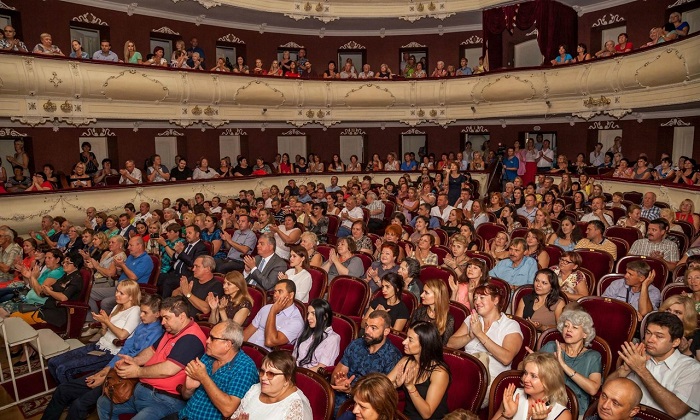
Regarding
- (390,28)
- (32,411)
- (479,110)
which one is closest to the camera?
(32,411)

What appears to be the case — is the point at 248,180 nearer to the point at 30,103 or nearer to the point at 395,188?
the point at 395,188

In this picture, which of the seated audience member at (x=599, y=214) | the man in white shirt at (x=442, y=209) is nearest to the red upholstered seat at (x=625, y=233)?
the seated audience member at (x=599, y=214)

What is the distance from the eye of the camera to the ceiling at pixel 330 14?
14.2m

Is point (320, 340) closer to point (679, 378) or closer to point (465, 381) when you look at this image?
Result: point (465, 381)

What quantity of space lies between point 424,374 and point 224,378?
4.64 feet

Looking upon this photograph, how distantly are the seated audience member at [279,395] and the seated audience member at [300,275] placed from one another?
2313 millimetres

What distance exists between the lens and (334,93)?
16.2 meters

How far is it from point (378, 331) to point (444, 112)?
13.3 m

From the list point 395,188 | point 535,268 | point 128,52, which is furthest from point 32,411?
point 128,52

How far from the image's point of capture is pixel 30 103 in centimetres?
1112

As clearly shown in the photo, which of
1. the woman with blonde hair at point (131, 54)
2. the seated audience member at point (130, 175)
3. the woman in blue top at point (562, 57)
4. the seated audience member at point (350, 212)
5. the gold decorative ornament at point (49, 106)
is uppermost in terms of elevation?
the woman with blonde hair at point (131, 54)

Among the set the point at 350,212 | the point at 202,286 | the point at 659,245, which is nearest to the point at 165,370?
the point at 202,286

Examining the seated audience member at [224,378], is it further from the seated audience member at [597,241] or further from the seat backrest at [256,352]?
the seated audience member at [597,241]

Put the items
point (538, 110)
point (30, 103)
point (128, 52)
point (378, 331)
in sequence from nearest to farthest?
point (378, 331)
point (30, 103)
point (128, 52)
point (538, 110)
